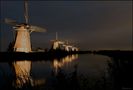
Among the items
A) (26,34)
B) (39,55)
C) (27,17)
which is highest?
(27,17)

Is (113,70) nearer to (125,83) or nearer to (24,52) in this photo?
(125,83)

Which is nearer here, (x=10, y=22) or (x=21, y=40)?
(x=21, y=40)

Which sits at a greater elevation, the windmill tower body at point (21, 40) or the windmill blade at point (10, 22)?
the windmill blade at point (10, 22)

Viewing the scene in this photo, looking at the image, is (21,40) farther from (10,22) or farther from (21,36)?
(10,22)

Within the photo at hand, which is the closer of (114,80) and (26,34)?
(114,80)

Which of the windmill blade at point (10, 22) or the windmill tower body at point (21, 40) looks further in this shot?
the windmill blade at point (10, 22)

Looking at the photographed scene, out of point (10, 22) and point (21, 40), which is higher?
point (10, 22)

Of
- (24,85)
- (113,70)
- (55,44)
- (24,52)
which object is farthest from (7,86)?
(55,44)

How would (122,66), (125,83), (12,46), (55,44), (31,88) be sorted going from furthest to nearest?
(55,44) → (12,46) → (122,66) → (125,83) → (31,88)

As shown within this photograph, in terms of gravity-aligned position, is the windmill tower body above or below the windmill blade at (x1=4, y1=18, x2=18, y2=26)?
below

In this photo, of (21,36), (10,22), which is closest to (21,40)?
(21,36)

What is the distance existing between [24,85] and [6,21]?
4021cm

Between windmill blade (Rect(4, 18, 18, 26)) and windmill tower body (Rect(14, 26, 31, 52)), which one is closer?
windmill tower body (Rect(14, 26, 31, 52))

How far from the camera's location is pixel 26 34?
44094mm
